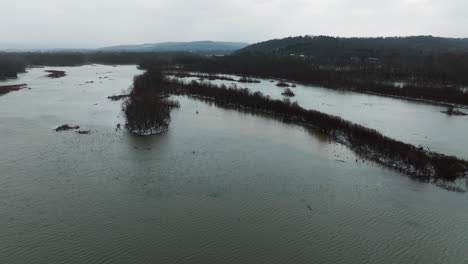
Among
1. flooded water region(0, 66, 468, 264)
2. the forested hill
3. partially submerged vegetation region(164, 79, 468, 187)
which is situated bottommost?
flooded water region(0, 66, 468, 264)

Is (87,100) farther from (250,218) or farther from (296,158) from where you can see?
(250,218)

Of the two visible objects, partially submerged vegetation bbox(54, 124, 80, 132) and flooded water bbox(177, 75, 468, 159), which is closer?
flooded water bbox(177, 75, 468, 159)

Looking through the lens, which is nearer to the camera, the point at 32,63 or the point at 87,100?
the point at 87,100

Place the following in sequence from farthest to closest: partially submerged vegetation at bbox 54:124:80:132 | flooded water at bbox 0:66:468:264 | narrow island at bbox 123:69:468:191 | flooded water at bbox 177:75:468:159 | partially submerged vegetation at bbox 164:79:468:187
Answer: partially submerged vegetation at bbox 54:124:80:132 → flooded water at bbox 177:75:468:159 → narrow island at bbox 123:69:468:191 → partially submerged vegetation at bbox 164:79:468:187 → flooded water at bbox 0:66:468:264

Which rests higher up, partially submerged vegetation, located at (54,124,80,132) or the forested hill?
the forested hill

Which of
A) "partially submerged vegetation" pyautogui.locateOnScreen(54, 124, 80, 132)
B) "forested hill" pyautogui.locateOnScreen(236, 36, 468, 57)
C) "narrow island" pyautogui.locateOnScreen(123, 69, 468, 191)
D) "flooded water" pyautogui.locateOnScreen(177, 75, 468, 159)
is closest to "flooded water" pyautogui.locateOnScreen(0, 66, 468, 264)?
"narrow island" pyautogui.locateOnScreen(123, 69, 468, 191)

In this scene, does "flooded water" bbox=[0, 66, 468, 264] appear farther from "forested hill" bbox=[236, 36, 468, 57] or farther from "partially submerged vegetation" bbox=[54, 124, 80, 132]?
"forested hill" bbox=[236, 36, 468, 57]

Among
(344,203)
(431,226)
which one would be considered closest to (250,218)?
(344,203)

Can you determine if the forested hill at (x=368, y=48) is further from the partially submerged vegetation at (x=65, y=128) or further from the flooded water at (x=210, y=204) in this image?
the flooded water at (x=210, y=204)
